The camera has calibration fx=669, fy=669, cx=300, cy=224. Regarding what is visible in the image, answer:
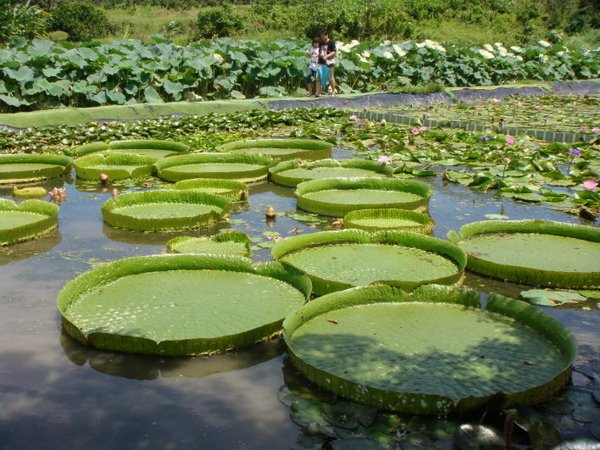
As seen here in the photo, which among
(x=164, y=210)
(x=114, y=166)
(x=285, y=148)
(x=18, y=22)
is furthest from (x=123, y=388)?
(x=18, y=22)

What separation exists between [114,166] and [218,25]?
2296cm

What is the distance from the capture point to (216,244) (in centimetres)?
412

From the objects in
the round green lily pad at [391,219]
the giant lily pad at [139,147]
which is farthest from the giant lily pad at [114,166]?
→ the round green lily pad at [391,219]

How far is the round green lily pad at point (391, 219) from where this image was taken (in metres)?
4.43

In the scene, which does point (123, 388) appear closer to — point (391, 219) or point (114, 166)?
point (391, 219)

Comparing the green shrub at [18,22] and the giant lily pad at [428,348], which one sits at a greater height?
the green shrub at [18,22]

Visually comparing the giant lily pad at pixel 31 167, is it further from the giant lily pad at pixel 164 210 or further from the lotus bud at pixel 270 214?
the lotus bud at pixel 270 214

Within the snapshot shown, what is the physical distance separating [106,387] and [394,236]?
2022 millimetres

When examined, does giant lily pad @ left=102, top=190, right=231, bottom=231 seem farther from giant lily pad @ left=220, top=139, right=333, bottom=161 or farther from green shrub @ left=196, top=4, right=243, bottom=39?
green shrub @ left=196, top=4, right=243, bottom=39

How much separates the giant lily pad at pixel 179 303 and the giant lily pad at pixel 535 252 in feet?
3.91

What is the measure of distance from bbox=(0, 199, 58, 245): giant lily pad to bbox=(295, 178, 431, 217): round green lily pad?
182cm

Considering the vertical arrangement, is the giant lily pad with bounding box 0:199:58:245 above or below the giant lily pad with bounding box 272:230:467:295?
below

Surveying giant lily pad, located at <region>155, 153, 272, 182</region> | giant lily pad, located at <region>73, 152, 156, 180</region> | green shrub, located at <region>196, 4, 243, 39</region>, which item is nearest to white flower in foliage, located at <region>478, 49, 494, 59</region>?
giant lily pad, located at <region>155, 153, 272, 182</region>

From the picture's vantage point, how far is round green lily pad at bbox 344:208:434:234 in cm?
443
